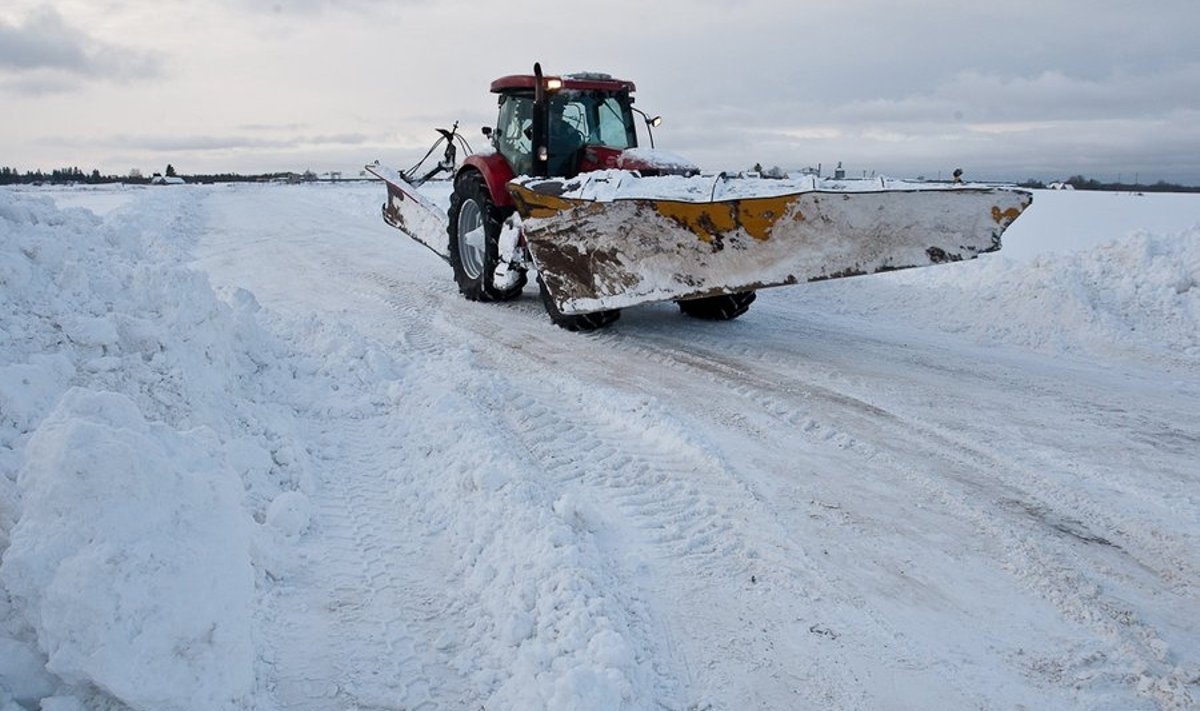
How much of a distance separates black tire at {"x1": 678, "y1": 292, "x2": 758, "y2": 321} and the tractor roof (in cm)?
233

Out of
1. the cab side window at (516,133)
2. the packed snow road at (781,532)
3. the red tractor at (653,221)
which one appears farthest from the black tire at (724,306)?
the cab side window at (516,133)

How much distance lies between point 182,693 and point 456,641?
31.5 inches

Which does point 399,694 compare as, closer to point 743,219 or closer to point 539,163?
point 743,219

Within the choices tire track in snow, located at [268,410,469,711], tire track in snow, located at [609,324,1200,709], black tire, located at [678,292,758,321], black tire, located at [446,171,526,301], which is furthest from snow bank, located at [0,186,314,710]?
black tire, located at [446,171,526,301]

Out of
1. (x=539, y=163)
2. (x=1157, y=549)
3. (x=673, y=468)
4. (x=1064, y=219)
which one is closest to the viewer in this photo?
(x=1157, y=549)

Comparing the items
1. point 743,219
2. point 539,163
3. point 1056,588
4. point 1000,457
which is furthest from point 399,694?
point 539,163

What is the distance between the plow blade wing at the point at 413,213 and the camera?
9555mm

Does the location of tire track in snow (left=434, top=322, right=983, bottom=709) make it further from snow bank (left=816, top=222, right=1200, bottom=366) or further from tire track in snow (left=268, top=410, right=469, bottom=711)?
snow bank (left=816, top=222, right=1200, bottom=366)

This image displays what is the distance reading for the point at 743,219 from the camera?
5.76 m

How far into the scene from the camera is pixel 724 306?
289 inches

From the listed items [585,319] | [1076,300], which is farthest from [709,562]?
[1076,300]

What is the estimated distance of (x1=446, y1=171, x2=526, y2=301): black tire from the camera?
8.14 m

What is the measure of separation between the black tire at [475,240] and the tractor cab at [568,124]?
1.50 feet

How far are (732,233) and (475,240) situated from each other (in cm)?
362
